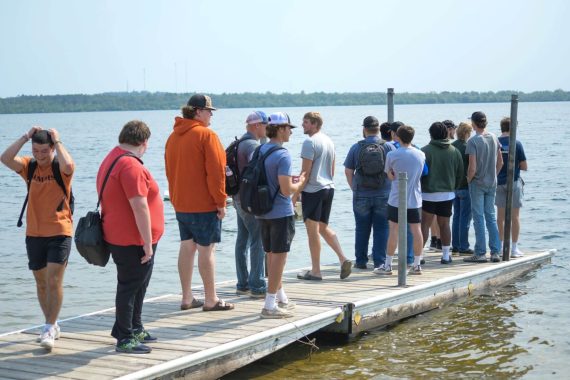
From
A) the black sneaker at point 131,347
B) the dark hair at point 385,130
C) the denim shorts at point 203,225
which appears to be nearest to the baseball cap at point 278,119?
the denim shorts at point 203,225

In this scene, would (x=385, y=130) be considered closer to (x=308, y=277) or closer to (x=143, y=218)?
(x=308, y=277)

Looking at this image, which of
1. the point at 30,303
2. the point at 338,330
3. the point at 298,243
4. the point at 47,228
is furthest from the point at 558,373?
the point at 298,243

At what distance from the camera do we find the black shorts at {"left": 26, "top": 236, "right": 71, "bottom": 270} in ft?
24.2

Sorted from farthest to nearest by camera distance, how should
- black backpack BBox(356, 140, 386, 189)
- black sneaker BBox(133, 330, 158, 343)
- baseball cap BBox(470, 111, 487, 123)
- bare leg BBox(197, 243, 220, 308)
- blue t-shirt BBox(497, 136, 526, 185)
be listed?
blue t-shirt BBox(497, 136, 526, 185) < baseball cap BBox(470, 111, 487, 123) < black backpack BBox(356, 140, 386, 189) < bare leg BBox(197, 243, 220, 308) < black sneaker BBox(133, 330, 158, 343)

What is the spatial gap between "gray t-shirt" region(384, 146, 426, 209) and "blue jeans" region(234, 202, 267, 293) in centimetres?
201

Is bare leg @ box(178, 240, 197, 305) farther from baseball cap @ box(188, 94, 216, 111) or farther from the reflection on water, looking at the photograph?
baseball cap @ box(188, 94, 216, 111)

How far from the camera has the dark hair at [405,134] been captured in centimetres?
1029

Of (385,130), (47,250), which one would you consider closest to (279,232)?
(47,250)

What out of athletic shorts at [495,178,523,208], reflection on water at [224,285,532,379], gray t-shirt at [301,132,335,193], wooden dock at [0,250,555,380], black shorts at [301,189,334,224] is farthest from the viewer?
athletic shorts at [495,178,523,208]

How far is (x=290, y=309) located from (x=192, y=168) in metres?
1.82

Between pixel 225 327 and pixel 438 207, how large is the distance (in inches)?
163

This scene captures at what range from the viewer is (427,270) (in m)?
11.5

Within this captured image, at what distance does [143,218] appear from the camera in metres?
6.94

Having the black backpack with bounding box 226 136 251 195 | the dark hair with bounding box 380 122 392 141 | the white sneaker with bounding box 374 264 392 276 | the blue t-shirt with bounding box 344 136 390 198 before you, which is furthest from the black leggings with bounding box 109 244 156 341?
the dark hair with bounding box 380 122 392 141
